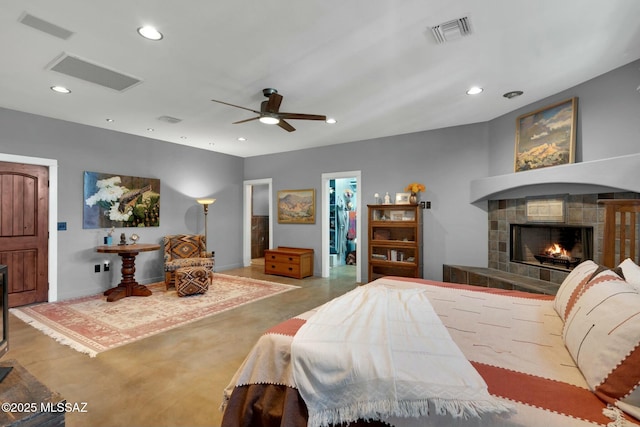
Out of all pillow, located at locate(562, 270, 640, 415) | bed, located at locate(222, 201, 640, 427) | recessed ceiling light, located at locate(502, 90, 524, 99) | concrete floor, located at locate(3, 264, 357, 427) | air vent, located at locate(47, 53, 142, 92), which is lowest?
concrete floor, located at locate(3, 264, 357, 427)

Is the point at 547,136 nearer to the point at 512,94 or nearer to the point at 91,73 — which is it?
the point at 512,94

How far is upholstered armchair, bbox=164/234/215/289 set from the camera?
4891 mm

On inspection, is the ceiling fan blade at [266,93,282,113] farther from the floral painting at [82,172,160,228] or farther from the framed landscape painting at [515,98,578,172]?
the floral painting at [82,172,160,228]

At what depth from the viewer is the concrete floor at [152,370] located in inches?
73.7

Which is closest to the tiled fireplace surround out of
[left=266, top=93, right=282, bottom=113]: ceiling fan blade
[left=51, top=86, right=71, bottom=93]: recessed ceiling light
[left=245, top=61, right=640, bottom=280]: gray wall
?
[left=245, top=61, right=640, bottom=280]: gray wall

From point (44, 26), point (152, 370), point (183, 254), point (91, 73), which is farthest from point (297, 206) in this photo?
point (44, 26)

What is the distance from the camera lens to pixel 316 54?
2.58 metres

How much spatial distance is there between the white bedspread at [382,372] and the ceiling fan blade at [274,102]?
243 cm

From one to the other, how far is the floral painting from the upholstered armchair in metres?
0.51

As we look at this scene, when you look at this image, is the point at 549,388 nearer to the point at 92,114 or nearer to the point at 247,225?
the point at 92,114

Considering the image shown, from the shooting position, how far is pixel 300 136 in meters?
5.27

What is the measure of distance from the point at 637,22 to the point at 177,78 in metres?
3.95

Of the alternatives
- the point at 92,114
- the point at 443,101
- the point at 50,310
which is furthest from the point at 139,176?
the point at 443,101

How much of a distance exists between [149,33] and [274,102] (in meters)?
1.24
